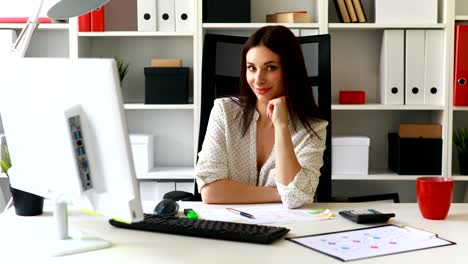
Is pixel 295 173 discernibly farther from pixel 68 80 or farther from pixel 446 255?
pixel 68 80

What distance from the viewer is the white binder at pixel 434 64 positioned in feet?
10.6

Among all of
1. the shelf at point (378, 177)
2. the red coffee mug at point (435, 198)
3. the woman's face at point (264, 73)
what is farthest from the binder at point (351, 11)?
the red coffee mug at point (435, 198)

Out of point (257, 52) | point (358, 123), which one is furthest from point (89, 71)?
point (358, 123)

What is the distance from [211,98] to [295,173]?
1.93 ft

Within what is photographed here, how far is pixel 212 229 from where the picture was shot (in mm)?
1468

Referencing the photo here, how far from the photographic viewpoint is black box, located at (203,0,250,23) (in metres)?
3.28

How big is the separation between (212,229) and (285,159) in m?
0.53

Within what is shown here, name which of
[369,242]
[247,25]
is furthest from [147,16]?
[369,242]

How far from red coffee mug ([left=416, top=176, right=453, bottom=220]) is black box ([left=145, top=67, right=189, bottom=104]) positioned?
186cm

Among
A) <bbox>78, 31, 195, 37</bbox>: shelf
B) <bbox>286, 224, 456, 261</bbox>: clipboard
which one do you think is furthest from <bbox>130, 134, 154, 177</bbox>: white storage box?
<bbox>286, 224, 456, 261</bbox>: clipboard

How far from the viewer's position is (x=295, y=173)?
194 cm

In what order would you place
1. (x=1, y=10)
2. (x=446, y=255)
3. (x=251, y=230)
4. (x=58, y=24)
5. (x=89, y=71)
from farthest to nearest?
1. (x=1, y=10)
2. (x=58, y=24)
3. (x=251, y=230)
4. (x=446, y=255)
5. (x=89, y=71)

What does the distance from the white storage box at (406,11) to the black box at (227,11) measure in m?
0.66

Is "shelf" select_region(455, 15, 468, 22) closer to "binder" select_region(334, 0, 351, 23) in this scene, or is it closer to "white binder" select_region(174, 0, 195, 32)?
"binder" select_region(334, 0, 351, 23)
